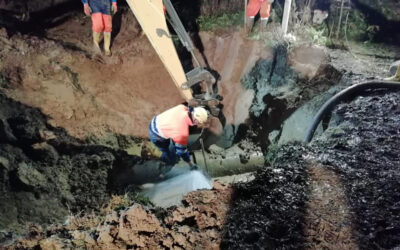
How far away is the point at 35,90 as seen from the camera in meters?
4.86

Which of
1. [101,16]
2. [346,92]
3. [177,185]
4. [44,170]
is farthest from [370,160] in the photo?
[101,16]

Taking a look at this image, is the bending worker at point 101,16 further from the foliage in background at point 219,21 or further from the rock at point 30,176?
the rock at point 30,176

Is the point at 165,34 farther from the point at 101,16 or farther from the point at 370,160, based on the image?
the point at 370,160

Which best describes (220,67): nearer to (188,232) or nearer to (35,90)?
(35,90)

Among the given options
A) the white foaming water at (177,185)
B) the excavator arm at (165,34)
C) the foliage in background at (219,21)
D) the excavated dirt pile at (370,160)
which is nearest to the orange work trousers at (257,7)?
the foliage in background at (219,21)

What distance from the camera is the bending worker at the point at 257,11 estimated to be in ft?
21.1

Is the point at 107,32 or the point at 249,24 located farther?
the point at 249,24

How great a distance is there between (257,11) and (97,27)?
3.63m

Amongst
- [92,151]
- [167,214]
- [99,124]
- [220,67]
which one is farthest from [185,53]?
[167,214]

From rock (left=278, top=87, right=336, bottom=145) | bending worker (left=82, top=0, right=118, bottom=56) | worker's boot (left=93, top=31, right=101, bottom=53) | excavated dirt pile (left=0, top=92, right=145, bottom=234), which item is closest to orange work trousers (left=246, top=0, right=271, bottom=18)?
rock (left=278, top=87, right=336, bottom=145)

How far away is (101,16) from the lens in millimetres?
5336

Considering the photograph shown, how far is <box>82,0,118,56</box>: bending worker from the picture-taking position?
5219 millimetres

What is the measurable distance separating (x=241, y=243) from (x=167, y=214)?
2.31ft

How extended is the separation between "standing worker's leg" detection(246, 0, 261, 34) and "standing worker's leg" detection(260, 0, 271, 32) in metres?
0.12
